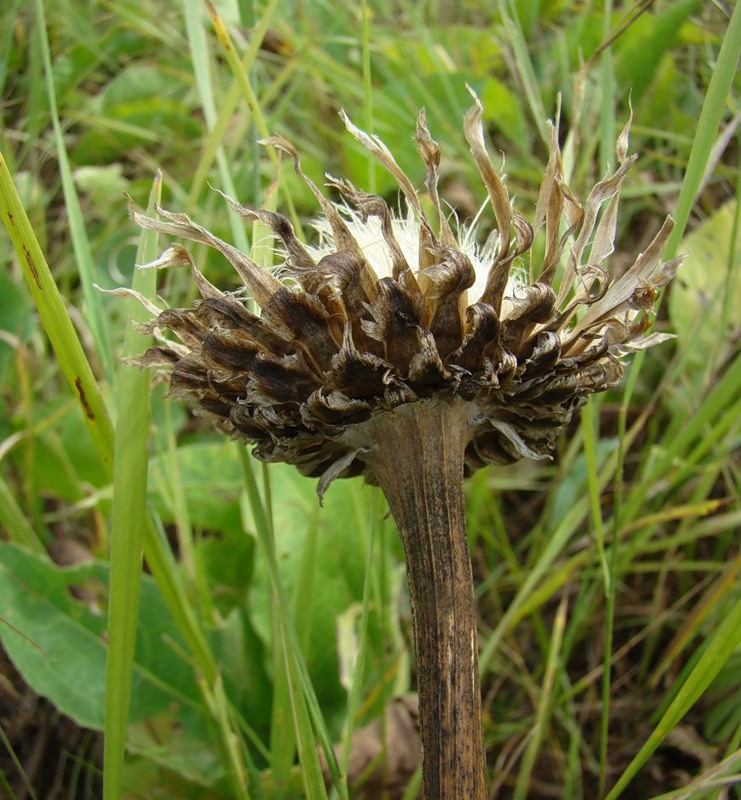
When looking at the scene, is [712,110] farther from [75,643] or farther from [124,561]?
[75,643]

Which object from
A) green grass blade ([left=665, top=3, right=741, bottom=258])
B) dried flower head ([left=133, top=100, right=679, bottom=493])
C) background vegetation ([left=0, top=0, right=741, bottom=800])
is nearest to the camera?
dried flower head ([left=133, top=100, right=679, bottom=493])

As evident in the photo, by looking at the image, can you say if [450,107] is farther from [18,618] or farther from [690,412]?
[18,618]

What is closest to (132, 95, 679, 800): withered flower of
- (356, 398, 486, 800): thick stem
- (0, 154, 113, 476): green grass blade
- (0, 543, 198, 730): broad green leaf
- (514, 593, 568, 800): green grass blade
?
(356, 398, 486, 800): thick stem

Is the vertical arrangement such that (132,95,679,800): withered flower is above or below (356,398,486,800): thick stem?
above

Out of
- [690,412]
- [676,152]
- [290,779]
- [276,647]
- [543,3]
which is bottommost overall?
[290,779]

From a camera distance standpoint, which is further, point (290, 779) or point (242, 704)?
point (242, 704)

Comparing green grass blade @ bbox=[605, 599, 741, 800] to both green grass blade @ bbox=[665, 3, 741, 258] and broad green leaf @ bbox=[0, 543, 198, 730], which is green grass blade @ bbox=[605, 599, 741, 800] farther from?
broad green leaf @ bbox=[0, 543, 198, 730]

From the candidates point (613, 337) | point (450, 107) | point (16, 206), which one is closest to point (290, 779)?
point (613, 337)
